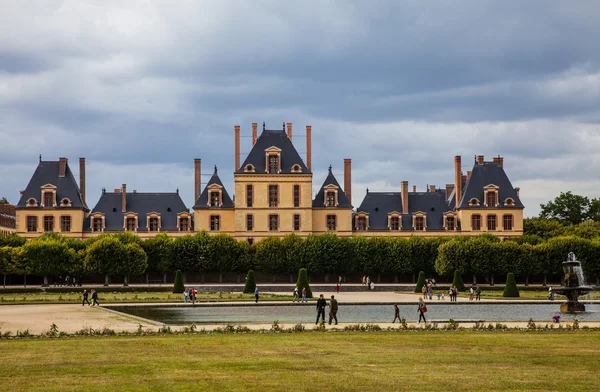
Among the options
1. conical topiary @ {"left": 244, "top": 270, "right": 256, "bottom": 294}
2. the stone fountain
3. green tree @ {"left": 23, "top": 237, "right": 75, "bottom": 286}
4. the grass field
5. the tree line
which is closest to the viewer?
the grass field

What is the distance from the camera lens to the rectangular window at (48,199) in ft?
260

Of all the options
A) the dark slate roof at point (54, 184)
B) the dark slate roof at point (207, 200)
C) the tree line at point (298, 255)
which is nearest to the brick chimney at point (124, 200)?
the dark slate roof at point (54, 184)

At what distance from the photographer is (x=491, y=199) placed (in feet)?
262

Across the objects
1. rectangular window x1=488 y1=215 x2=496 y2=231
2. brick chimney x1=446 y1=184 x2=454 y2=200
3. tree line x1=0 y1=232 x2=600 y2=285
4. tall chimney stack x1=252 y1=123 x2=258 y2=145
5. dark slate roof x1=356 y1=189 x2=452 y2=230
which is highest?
tall chimney stack x1=252 y1=123 x2=258 y2=145

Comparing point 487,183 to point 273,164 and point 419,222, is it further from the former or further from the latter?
point 273,164

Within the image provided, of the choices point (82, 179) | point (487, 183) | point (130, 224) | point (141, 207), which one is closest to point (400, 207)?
point (487, 183)

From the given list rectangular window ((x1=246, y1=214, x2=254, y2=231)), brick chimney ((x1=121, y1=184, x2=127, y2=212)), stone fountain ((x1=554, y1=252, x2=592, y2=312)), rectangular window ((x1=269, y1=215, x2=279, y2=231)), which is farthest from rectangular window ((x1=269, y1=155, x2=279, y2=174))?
stone fountain ((x1=554, y1=252, x2=592, y2=312))

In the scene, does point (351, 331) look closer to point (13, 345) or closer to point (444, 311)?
point (13, 345)

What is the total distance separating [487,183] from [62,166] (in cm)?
3530

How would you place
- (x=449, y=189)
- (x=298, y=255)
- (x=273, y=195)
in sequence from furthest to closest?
1. (x=449, y=189)
2. (x=273, y=195)
3. (x=298, y=255)

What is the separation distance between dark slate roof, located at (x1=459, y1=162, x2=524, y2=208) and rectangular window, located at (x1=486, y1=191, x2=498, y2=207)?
42 centimetres

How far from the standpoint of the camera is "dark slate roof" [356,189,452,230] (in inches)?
3191

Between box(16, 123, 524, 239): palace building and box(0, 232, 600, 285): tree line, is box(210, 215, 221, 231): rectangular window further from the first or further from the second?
box(0, 232, 600, 285): tree line

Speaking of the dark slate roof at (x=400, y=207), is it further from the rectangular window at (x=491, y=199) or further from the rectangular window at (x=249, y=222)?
the rectangular window at (x=249, y=222)
